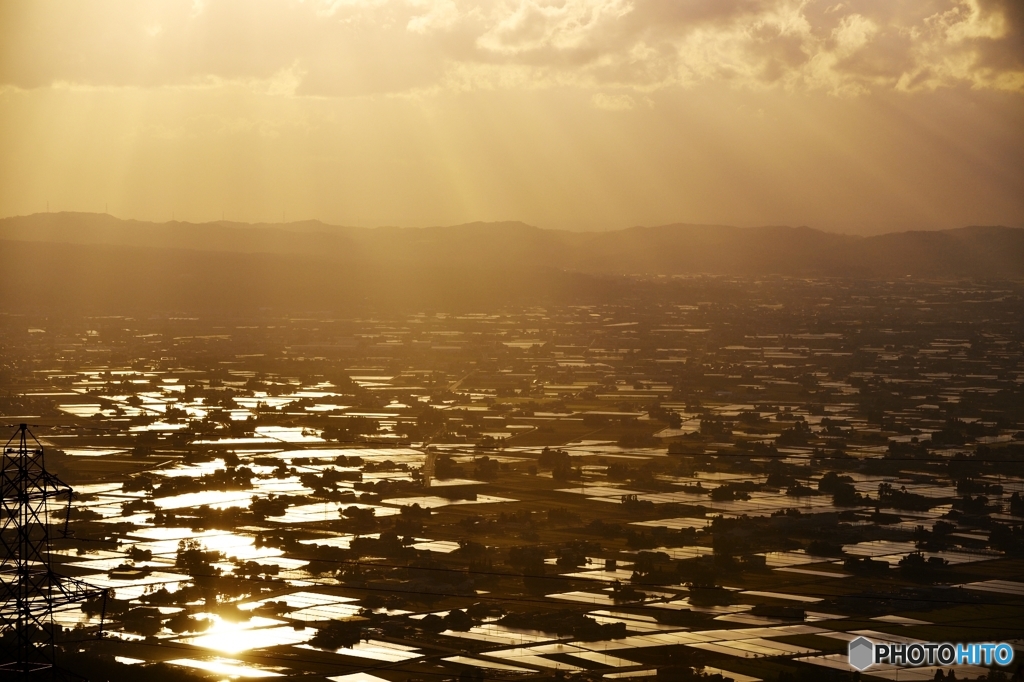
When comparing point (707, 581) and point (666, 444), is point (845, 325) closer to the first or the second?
point (666, 444)

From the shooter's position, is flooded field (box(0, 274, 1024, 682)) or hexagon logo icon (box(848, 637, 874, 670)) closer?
hexagon logo icon (box(848, 637, 874, 670))

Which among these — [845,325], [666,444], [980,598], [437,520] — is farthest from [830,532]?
[845,325]
